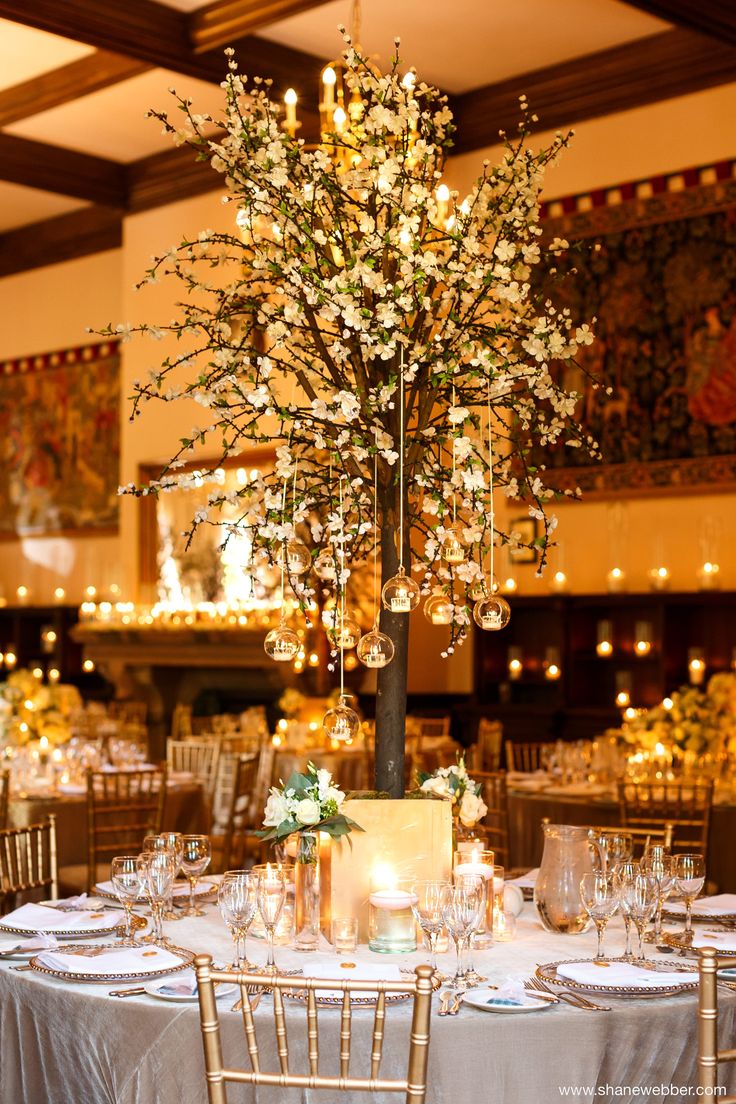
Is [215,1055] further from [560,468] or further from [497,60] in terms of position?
[497,60]

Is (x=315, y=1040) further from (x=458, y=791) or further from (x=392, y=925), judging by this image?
(x=458, y=791)

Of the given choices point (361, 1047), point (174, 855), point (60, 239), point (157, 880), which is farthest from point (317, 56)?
point (361, 1047)

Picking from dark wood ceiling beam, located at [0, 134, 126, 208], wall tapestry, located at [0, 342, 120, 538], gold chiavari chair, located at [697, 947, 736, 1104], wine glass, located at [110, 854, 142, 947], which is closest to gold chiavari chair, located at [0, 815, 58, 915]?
wine glass, located at [110, 854, 142, 947]

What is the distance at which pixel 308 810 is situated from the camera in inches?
134

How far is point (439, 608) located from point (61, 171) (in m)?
10.6

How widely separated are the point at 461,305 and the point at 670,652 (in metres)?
7.03

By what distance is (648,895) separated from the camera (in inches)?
127

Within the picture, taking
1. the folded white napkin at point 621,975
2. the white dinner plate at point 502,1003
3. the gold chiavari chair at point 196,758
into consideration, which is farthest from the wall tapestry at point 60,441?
the white dinner plate at point 502,1003

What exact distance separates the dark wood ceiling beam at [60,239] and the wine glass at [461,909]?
1225cm

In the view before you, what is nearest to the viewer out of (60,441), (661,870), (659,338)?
(661,870)

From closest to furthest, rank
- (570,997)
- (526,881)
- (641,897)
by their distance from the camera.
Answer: (570,997) < (641,897) < (526,881)

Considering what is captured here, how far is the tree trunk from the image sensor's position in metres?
3.73

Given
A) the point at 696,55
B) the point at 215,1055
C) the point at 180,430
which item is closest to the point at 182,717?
the point at 180,430

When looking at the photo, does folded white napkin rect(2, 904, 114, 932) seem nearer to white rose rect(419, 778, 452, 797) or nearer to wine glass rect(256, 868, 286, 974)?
wine glass rect(256, 868, 286, 974)
